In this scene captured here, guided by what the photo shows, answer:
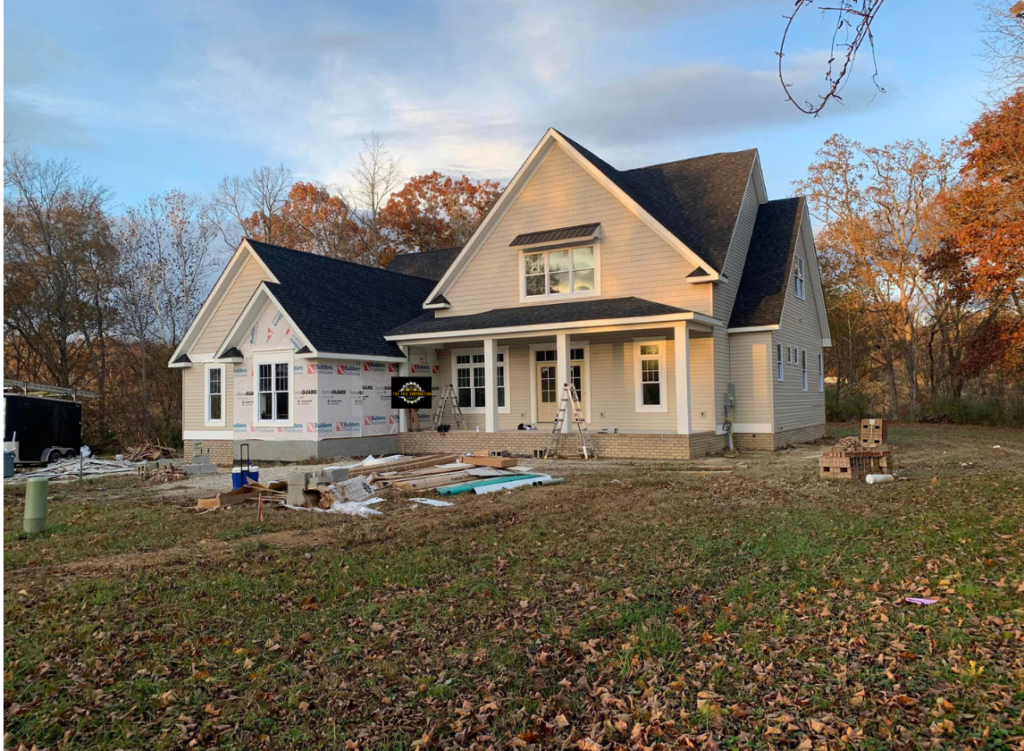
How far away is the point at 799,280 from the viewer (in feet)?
78.5

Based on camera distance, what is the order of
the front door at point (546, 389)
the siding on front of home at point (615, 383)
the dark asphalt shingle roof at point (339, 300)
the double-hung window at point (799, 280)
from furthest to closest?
1. the double-hung window at point (799, 280)
2. the front door at point (546, 389)
3. the dark asphalt shingle roof at point (339, 300)
4. the siding on front of home at point (615, 383)

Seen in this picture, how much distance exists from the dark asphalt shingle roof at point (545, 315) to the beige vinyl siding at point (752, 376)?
2.82 metres

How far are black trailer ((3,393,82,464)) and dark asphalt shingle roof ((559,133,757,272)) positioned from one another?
17.2m

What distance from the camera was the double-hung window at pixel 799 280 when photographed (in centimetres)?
2344

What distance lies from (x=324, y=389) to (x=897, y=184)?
2905 cm

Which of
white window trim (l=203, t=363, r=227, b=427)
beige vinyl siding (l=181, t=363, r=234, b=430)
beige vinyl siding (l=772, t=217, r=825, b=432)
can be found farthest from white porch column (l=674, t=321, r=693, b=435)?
white window trim (l=203, t=363, r=227, b=427)

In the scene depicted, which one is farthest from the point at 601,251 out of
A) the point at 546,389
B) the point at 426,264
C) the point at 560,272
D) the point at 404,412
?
the point at 426,264

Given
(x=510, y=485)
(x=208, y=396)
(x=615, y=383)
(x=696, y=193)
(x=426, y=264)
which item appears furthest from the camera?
(x=426, y=264)

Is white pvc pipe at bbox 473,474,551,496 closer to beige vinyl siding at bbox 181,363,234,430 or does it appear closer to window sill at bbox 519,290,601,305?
window sill at bbox 519,290,601,305

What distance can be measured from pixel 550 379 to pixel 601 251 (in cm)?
422

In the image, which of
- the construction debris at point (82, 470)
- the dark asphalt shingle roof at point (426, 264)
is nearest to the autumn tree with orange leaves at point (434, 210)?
the dark asphalt shingle roof at point (426, 264)

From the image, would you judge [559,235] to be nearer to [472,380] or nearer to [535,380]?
[535,380]

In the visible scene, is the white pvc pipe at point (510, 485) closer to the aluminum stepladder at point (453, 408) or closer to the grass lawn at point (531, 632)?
the grass lawn at point (531, 632)

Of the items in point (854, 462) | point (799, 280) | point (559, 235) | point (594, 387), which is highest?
point (559, 235)
